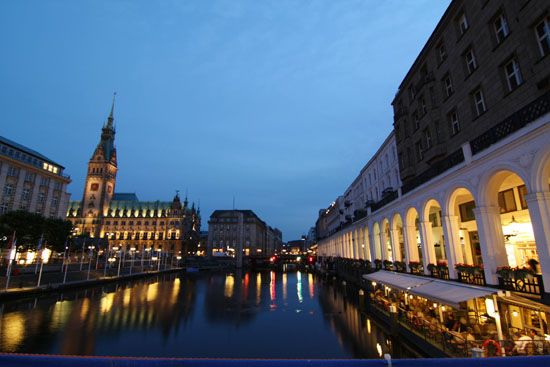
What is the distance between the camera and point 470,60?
22.8 meters

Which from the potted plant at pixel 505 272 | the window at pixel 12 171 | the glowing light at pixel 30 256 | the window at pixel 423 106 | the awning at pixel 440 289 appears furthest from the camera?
the window at pixel 12 171

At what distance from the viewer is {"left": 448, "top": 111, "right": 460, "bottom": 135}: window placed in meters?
24.6

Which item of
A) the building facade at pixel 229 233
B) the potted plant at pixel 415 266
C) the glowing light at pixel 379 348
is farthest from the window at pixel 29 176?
the potted plant at pixel 415 266

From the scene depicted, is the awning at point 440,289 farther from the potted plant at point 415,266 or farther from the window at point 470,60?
the window at point 470,60

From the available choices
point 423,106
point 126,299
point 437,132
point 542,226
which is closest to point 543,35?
point 437,132

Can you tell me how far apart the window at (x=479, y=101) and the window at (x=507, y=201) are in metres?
6.13

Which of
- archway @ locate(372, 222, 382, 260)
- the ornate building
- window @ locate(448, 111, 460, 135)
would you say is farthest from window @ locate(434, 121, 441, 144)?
the ornate building

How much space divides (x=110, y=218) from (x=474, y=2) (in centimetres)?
16842

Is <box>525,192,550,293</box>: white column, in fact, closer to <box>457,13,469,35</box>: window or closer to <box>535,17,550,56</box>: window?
<box>535,17,550,56</box>: window

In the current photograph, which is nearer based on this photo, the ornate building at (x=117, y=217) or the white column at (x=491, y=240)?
the white column at (x=491, y=240)

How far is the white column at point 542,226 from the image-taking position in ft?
40.0

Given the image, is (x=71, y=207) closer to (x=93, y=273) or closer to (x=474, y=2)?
(x=93, y=273)

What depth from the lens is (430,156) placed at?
90.3ft

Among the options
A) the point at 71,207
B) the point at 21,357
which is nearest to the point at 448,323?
the point at 21,357
